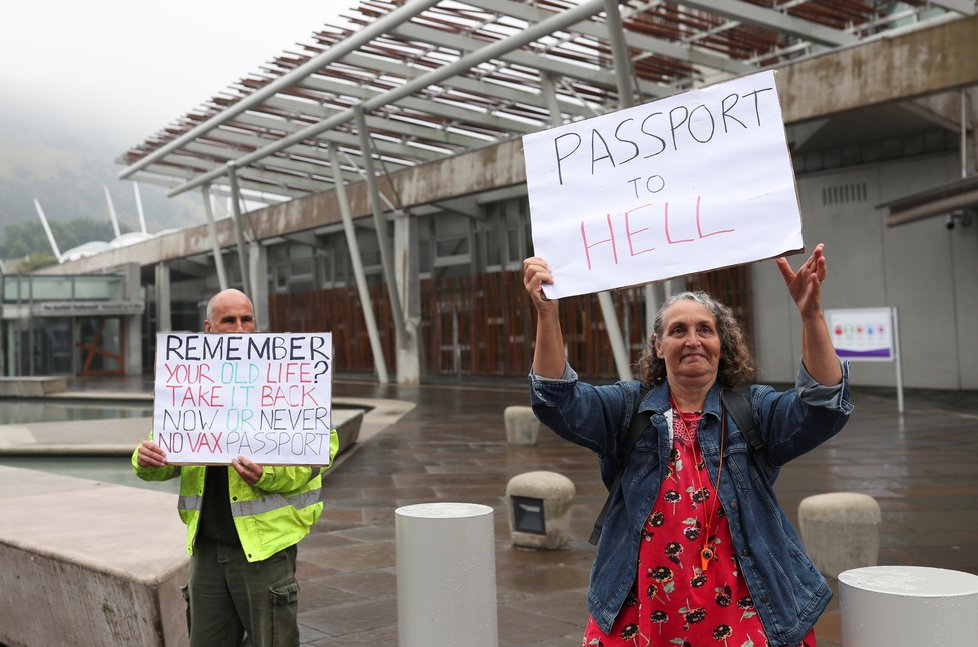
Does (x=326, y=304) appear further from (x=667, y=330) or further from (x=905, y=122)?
(x=667, y=330)

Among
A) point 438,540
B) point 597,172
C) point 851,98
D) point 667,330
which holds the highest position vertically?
point 851,98

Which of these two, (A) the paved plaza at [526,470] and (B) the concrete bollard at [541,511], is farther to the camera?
(B) the concrete bollard at [541,511]

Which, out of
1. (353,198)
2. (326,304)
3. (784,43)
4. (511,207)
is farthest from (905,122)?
(326,304)

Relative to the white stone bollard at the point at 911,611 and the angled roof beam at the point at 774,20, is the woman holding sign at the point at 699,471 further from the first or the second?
the angled roof beam at the point at 774,20

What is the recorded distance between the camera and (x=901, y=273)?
20.4 metres

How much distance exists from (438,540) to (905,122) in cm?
1828

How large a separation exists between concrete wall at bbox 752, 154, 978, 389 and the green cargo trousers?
19114 millimetres

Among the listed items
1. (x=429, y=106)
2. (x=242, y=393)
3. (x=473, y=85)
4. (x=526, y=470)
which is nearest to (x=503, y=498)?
(x=526, y=470)

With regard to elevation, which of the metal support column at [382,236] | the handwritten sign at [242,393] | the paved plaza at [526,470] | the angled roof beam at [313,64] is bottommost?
the paved plaza at [526,470]

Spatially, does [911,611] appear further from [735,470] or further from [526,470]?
[526,470]

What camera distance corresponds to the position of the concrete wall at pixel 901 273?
19422 millimetres

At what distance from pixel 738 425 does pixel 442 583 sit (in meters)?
1.53

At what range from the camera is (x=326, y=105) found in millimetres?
23859

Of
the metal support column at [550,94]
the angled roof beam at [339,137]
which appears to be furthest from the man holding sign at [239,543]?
the angled roof beam at [339,137]
